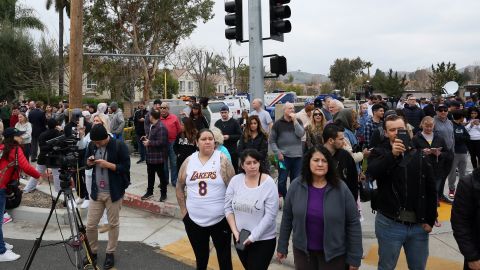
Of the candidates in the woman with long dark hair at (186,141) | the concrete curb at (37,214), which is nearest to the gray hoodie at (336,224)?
the woman with long dark hair at (186,141)

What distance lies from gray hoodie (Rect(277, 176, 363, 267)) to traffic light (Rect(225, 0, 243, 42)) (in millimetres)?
5006

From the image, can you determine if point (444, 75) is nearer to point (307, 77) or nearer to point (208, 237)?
point (208, 237)

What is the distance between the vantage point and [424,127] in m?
6.37

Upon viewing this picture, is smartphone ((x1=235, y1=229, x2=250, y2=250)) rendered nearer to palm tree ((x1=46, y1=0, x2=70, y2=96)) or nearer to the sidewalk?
the sidewalk

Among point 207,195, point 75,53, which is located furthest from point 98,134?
point 75,53

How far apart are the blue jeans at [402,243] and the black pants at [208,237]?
57.3 inches

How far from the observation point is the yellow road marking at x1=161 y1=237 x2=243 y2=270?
17.0 ft

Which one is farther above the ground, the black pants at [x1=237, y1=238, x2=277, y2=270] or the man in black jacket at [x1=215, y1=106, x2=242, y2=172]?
the man in black jacket at [x1=215, y1=106, x2=242, y2=172]

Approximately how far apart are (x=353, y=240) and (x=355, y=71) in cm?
6974

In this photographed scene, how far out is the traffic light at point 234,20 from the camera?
299 inches

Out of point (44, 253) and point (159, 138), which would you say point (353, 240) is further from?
point (159, 138)

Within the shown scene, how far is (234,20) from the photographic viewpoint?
7750 millimetres

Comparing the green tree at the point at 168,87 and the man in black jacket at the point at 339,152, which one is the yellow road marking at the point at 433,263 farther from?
the green tree at the point at 168,87

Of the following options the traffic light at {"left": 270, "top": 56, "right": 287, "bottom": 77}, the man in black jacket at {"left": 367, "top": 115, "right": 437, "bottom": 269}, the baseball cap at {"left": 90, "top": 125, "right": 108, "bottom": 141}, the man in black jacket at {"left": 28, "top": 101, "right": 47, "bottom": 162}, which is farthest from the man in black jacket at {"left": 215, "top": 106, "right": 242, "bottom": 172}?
the man in black jacket at {"left": 28, "top": 101, "right": 47, "bottom": 162}
